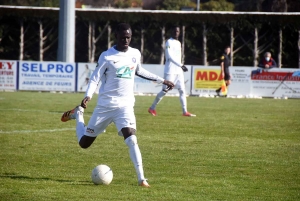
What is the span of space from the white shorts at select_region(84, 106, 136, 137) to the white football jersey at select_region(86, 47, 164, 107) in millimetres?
81

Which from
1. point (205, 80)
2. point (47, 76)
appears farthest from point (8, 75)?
point (205, 80)

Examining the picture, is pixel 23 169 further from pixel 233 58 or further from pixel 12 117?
pixel 233 58

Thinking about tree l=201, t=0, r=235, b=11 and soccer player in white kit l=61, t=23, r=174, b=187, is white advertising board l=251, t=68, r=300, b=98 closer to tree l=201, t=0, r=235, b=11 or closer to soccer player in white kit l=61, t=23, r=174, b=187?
soccer player in white kit l=61, t=23, r=174, b=187

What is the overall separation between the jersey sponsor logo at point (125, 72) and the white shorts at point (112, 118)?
44 centimetres

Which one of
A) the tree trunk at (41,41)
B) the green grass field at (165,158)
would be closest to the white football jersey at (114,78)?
the green grass field at (165,158)

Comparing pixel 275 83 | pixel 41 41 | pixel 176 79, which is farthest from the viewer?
pixel 41 41

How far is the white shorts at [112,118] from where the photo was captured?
32.8 feet

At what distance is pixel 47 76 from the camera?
33281 millimetres

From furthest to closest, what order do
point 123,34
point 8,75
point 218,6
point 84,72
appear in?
point 218,6
point 8,75
point 84,72
point 123,34

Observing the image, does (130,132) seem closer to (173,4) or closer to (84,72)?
(84,72)

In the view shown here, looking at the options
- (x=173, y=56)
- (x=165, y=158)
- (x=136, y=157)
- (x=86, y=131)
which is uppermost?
(x=173, y=56)

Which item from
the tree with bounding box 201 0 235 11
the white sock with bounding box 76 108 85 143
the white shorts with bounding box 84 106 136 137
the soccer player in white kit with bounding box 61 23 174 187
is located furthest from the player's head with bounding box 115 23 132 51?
the tree with bounding box 201 0 235 11

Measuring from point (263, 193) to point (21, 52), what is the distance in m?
39.5

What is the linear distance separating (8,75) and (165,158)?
22.3 meters
